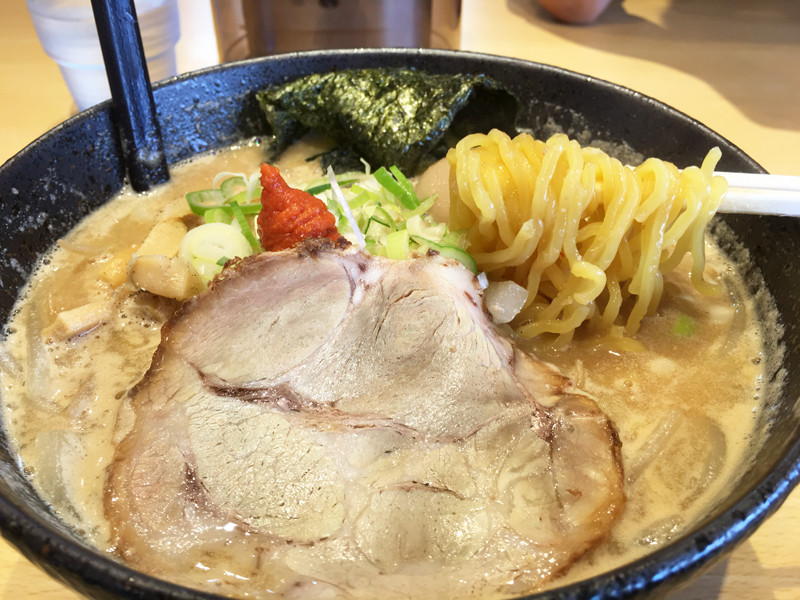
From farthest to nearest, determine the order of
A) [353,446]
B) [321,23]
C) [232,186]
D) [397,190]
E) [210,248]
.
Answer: [321,23], [232,186], [397,190], [210,248], [353,446]

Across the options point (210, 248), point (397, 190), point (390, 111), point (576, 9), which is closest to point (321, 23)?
point (390, 111)

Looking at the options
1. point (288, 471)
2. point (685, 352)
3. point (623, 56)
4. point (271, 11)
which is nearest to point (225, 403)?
point (288, 471)

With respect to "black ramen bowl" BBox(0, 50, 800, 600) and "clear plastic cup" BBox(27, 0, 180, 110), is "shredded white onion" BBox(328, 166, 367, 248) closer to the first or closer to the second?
"black ramen bowl" BBox(0, 50, 800, 600)

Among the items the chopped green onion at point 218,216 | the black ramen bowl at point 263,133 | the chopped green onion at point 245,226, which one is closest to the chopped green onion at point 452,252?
the chopped green onion at point 245,226

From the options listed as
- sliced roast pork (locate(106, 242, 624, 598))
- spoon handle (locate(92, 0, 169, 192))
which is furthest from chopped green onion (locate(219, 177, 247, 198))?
sliced roast pork (locate(106, 242, 624, 598))

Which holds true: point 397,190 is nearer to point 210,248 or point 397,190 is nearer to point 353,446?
point 210,248

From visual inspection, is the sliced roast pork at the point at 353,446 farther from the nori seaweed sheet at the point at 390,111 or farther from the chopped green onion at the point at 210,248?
the nori seaweed sheet at the point at 390,111
